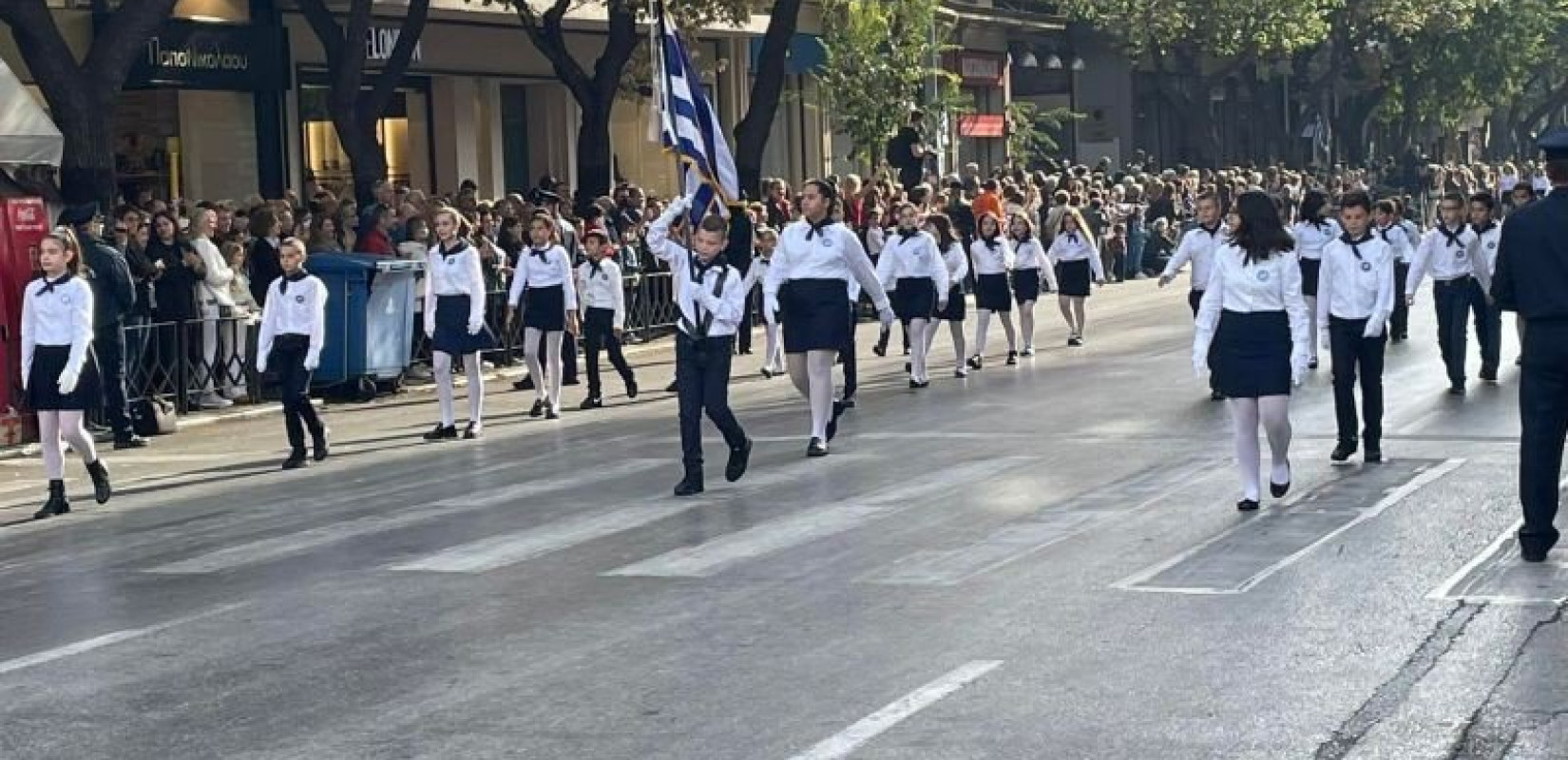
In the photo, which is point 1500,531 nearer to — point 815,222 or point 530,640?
point 530,640

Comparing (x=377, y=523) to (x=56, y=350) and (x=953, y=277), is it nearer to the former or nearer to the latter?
(x=56, y=350)

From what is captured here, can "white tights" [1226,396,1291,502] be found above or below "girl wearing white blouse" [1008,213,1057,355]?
below

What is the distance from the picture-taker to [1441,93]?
66500mm

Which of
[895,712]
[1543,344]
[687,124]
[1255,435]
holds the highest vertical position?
[687,124]

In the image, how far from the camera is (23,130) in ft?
65.4

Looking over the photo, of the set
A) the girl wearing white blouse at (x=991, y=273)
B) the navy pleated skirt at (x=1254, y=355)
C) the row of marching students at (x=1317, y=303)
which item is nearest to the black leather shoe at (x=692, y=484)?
the row of marching students at (x=1317, y=303)

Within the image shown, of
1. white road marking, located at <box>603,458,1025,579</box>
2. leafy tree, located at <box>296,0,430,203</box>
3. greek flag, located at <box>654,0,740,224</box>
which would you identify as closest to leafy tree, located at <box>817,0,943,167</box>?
leafy tree, located at <box>296,0,430,203</box>

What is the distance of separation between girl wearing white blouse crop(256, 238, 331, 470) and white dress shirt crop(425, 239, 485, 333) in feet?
5.40

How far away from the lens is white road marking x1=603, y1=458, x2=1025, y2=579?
458 inches

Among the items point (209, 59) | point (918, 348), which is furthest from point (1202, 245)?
point (209, 59)

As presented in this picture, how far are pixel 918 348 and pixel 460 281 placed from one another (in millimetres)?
4478

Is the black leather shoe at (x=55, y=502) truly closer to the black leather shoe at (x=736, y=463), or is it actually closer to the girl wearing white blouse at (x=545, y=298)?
the black leather shoe at (x=736, y=463)

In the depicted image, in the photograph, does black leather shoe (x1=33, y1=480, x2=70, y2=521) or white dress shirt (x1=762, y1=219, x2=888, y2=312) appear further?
white dress shirt (x1=762, y1=219, x2=888, y2=312)

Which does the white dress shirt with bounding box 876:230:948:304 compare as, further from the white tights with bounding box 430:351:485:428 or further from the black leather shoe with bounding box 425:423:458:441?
the black leather shoe with bounding box 425:423:458:441
